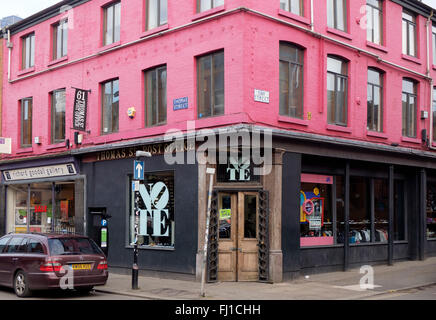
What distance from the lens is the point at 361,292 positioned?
14156 mm

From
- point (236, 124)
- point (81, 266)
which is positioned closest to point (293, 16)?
point (236, 124)

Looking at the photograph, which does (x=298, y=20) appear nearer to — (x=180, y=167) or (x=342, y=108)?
(x=342, y=108)

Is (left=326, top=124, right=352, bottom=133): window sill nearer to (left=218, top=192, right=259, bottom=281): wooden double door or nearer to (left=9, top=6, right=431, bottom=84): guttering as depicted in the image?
(left=9, top=6, right=431, bottom=84): guttering

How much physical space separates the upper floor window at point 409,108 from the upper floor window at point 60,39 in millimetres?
13767

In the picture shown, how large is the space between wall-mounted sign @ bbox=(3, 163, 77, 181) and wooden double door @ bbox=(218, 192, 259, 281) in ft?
25.3

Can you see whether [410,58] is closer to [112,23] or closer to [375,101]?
[375,101]

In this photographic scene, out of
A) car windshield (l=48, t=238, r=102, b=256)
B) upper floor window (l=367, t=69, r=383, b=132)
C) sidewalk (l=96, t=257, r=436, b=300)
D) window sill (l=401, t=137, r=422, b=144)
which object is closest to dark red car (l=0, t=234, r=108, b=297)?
car windshield (l=48, t=238, r=102, b=256)

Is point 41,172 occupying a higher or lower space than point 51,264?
higher

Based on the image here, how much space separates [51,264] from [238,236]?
553 cm

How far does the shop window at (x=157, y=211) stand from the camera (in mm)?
17609

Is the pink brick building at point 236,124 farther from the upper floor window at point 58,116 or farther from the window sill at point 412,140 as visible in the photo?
the window sill at point 412,140

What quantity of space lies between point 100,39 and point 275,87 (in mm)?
7892

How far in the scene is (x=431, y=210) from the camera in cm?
2317

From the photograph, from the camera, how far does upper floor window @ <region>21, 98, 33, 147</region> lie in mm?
23984
